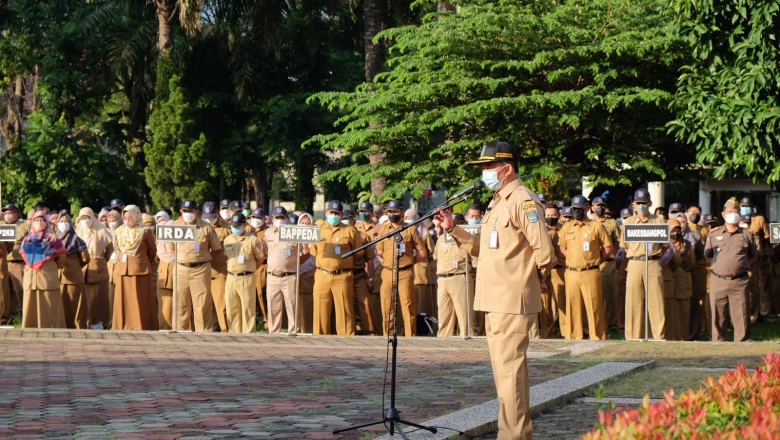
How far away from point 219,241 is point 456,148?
741 centimetres

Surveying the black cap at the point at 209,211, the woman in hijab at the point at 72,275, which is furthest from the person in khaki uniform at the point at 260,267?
the woman in hijab at the point at 72,275

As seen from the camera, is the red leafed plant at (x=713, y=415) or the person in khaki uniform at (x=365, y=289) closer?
the red leafed plant at (x=713, y=415)

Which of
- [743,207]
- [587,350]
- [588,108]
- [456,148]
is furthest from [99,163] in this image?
[587,350]

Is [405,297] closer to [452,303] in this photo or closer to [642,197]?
[452,303]

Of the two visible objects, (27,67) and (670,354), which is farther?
(27,67)

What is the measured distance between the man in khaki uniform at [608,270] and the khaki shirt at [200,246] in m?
5.97

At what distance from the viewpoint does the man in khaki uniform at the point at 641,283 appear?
19.5 metres

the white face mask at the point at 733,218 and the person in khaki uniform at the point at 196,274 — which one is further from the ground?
the white face mask at the point at 733,218

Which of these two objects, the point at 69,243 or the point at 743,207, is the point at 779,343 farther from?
the point at 69,243

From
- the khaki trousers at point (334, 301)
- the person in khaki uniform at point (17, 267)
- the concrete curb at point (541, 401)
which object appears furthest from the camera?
the person in khaki uniform at point (17, 267)

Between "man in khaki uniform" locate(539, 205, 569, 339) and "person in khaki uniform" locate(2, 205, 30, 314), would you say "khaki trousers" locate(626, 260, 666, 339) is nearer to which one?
"man in khaki uniform" locate(539, 205, 569, 339)

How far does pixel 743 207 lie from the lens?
77.6 ft

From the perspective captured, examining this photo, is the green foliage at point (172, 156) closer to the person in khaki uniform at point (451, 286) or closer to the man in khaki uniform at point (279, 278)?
the man in khaki uniform at point (279, 278)

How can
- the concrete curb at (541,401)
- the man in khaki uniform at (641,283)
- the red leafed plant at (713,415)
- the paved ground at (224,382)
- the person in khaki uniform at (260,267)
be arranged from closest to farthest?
the red leafed plant at (713,415) < the concrete curb at (541,401) < the paved ground at (224,382) < the man in khaki uniform at (641,283) < the person in khaki uniform at (260,267)
